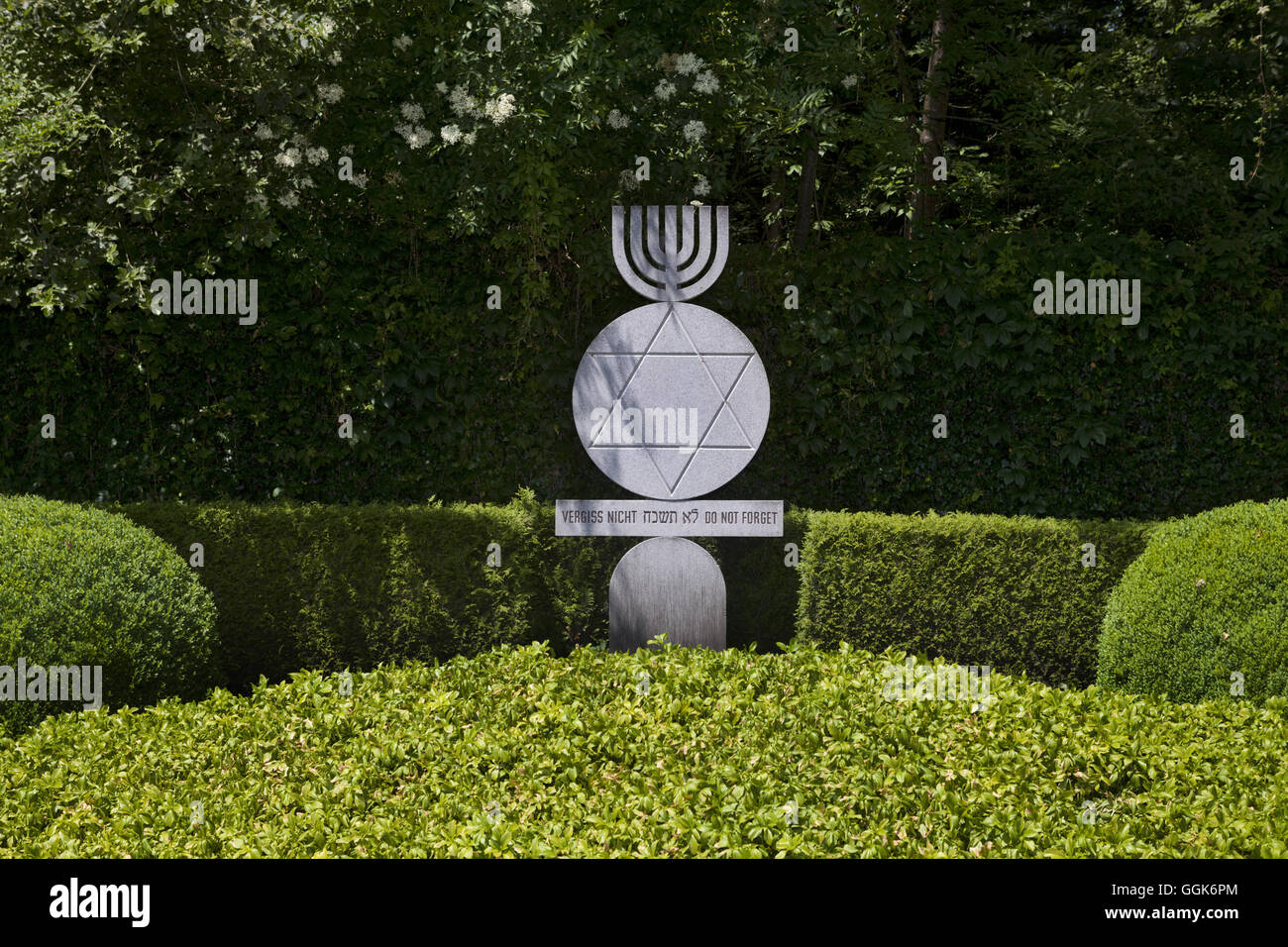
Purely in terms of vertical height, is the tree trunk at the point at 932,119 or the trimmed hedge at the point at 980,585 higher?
the tree trunk at the point at 932,119

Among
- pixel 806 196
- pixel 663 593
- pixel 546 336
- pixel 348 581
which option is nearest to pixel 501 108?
pixel 546 336

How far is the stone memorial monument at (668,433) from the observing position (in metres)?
6.59

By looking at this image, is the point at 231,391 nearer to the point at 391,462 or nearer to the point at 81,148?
the point at 391,462

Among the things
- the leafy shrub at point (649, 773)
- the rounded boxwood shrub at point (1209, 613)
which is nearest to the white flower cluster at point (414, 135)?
the leafy shrub at point (649, 773)

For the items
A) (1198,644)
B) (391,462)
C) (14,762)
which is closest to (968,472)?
(1198,644)

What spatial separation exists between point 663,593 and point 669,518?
52 centimetres

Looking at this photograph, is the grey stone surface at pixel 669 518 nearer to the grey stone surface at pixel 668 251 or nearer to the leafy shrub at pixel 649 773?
the leafy shrub at pixel 649 773

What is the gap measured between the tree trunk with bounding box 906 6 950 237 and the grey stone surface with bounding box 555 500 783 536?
14.8 feet

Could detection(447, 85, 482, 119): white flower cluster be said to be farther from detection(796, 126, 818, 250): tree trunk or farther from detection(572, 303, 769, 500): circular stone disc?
detection(796, 126, 818, 250): tree trunk

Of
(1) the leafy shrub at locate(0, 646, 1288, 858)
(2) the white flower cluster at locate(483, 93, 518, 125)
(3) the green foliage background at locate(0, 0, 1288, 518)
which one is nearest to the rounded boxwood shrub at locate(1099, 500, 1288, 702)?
(1) the leafy shrub at locate(0, 646, 1288, 858)

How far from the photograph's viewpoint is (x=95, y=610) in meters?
5.12

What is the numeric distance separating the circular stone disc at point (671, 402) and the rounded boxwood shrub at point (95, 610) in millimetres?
2666

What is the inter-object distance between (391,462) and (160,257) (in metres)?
2.37

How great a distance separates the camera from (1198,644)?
539cm
